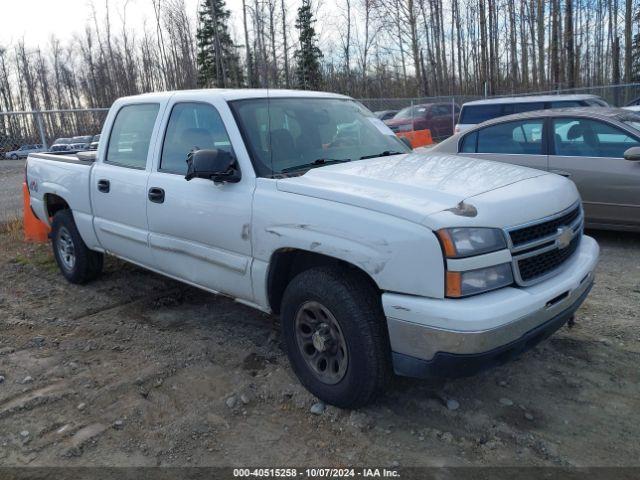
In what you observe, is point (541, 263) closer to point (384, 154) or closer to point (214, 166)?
point (384, 154)

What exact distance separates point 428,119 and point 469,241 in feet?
56.7

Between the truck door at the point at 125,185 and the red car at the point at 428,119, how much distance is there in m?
14.1

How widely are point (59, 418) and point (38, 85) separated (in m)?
66.6

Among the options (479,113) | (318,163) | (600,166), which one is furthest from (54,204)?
(479,113)

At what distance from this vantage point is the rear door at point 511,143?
6789 mm

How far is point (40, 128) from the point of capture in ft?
39.7

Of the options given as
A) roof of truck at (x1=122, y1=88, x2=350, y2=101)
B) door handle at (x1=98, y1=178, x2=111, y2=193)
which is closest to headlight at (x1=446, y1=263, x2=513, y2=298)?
roof of truck at (x1=122, y1=88, x2=350, y2=101)

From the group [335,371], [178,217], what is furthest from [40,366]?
[335,371]

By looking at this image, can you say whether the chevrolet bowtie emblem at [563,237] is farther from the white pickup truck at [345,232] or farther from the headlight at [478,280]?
the headlight at [478,280]

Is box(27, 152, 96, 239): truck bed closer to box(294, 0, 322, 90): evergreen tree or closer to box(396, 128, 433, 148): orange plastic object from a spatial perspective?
box(396, 128, 433, 148): orange plastic object

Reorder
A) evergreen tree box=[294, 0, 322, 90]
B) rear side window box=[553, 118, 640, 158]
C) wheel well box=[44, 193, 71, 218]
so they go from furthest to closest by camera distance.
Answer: evergreen tree box=[294, 0, 322, 90]
rear side window box=[553, 118, 640, 158]
wheel well box=[44, 193, 71, 218]

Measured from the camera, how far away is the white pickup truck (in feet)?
8.80

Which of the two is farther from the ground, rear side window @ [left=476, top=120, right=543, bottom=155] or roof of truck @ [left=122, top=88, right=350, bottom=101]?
roof of truck @ [left=122, top=88, right=350, bottom=101]

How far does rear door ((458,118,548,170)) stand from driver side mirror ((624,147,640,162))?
0.94 meters
